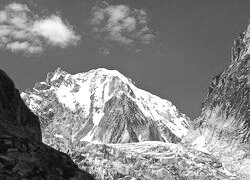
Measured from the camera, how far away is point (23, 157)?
318 ft

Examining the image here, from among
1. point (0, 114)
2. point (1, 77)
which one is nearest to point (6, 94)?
point (1, 77)

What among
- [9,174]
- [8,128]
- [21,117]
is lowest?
[9,174]

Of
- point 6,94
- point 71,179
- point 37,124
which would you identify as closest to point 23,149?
point 71,179

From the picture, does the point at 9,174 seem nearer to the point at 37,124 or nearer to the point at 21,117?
the point at 21,117

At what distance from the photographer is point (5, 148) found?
9644cm

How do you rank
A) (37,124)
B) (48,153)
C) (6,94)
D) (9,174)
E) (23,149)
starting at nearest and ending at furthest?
(9,174)
(23,149)
(48,153)
(6,94)
(37,124)

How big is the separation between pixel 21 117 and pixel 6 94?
9.63 meters

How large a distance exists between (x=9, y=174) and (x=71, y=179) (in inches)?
556

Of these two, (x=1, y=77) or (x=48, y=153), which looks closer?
(x=48, y=153)

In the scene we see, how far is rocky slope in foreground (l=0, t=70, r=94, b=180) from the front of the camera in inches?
3703

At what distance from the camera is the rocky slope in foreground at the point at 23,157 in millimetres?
94062

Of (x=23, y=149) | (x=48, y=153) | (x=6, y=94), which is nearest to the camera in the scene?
(x=23, y=149)

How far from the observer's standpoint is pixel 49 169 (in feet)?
334

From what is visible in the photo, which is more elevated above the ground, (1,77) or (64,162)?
(1,77)
